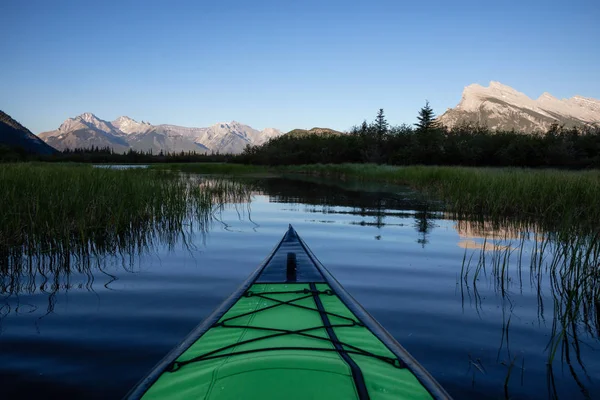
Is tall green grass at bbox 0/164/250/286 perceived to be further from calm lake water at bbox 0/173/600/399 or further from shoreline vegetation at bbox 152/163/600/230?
shoreline vegetation at bbox 152/163/600/230

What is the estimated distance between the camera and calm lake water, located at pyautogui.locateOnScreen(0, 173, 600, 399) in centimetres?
292

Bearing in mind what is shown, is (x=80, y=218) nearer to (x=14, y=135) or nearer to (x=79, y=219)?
(x=79, y=219)

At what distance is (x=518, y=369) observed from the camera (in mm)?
3082

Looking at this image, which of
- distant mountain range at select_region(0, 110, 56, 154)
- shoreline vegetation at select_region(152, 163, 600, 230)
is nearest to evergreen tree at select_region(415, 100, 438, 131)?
shoreline vegetation at select_region(152, 163, 600, 230)

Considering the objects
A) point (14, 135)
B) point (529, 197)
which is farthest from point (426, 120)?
point (14, 135)

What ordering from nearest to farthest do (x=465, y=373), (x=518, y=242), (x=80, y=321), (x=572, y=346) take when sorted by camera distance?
(x=465, y=373)
(x=572, y=346)
(x=80, y=321)
(x=518, y=242)

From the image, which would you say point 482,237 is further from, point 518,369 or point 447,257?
point 518,369

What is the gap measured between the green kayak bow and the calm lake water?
2.20 feet

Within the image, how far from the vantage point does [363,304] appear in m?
4.50

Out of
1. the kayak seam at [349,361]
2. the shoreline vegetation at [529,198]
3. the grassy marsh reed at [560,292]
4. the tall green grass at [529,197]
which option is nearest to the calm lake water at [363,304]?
the grassy marsh reed at [560,292]

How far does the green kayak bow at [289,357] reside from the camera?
1.96 m

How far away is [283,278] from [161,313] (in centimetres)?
132

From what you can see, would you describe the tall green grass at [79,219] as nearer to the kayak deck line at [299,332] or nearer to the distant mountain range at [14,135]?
the kayak deck line at [299,332]

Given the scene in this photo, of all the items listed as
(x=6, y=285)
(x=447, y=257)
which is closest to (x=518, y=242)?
(x=447, y=257)
